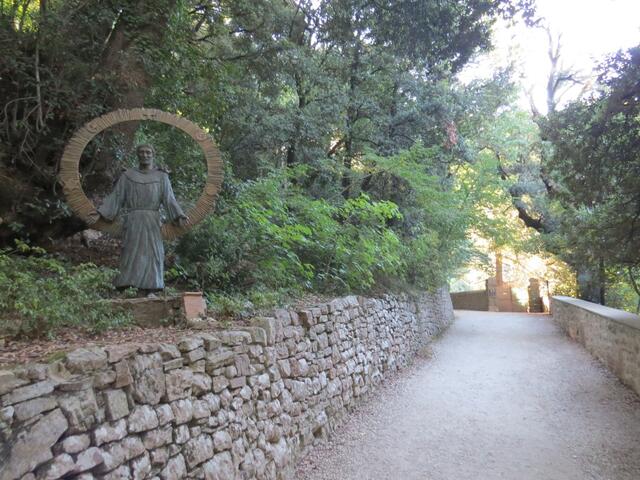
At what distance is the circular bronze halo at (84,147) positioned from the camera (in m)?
4.60

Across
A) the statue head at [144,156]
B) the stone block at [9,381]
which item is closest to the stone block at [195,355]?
the stone block at [9,381]

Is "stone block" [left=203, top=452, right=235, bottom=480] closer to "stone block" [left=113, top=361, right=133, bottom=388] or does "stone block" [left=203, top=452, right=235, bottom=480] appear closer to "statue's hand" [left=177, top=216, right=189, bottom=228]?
"stone block" [left=113, top=361, right=133, bottom=388]

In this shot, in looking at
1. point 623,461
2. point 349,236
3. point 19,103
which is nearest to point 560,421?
point 623,461

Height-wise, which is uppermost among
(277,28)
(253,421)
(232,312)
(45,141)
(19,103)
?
(277,28)

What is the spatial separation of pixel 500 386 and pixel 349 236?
3585 mm

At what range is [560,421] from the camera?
6.20m

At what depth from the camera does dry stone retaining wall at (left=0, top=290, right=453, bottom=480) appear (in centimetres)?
217

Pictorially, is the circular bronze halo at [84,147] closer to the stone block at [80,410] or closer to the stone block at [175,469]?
the stone block at [175,469]

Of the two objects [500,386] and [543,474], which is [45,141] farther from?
[500,386]

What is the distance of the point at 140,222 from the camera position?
4766 mm

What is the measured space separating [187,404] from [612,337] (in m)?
8.17

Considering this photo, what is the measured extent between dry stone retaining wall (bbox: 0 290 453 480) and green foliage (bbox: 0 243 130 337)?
0.77m

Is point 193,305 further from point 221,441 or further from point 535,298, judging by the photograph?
point 535,298

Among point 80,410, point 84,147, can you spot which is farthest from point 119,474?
point 84,147
